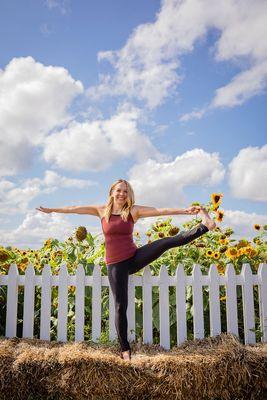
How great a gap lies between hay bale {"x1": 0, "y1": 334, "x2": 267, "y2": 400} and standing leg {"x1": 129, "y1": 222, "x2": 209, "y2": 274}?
97cm

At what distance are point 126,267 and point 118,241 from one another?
0.95 ft

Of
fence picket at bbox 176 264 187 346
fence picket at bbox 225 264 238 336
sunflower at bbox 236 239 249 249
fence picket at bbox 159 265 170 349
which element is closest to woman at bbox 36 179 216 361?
fence picket at bbox 159 265 170 349

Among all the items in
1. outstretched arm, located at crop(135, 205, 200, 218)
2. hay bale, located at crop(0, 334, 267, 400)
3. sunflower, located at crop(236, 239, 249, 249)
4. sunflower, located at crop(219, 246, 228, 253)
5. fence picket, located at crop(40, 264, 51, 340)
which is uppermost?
outstretched arm, located at crop(135, 205, 200, 218)

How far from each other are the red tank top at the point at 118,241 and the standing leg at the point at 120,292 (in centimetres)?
9

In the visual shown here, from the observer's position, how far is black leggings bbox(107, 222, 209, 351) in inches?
181

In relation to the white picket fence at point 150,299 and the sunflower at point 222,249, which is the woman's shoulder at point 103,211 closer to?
the white picket fence at point 150,299

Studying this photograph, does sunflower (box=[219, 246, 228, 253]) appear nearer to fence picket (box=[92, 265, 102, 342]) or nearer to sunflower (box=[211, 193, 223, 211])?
sunflower (box=[211, 193, 223, 211])

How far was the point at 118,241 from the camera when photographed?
4.74m

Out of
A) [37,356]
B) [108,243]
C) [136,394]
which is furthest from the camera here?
[108,243]

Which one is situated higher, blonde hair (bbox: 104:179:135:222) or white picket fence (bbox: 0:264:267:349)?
blonde hair (bbox: 104:179:135:222)

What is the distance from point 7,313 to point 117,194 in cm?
203

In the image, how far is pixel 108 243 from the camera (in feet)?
15.7

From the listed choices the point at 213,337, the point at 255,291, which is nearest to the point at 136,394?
the point at 213,337

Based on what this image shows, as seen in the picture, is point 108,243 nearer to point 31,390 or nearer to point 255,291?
point 31,390
